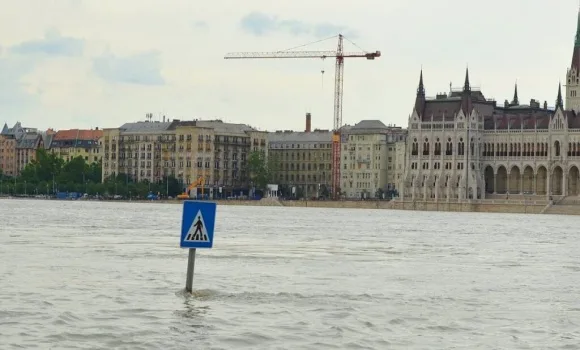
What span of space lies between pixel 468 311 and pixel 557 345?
540 cm

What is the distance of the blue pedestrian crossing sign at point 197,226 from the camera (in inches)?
1175

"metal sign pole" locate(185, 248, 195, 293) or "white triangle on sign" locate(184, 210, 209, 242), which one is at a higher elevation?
"white triangle on sign" locate(184, 210, 209, 242)

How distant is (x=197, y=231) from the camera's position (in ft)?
98.6

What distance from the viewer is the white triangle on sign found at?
30.0m

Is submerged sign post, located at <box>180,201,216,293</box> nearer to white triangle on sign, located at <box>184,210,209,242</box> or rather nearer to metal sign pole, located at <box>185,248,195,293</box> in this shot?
white triangle on sign, located at <box>184,210,209,242</box>

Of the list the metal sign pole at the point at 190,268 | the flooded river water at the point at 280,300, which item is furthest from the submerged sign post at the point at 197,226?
the flooded river water at the point at 280,300

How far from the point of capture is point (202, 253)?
51.8 meters

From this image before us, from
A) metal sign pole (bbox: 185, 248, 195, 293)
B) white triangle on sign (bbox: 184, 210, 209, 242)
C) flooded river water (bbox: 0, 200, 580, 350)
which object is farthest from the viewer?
metal sign pole (bbox: 185, 248, 195, 293)

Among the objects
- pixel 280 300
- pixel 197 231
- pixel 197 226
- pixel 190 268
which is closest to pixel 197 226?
pixel 197 226

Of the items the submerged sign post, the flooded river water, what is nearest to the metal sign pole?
the flooded river water

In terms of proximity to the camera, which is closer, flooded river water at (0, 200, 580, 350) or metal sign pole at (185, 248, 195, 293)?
flooded river water at (0, 200, 580, 350)

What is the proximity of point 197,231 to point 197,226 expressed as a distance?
0.11 metres

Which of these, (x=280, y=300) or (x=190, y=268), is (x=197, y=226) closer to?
(x=190, y=268)

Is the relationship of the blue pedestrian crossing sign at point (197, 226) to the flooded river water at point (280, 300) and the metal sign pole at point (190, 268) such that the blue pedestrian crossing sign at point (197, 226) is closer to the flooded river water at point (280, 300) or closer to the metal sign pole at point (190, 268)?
the metal sign pole at point (190, 268)
